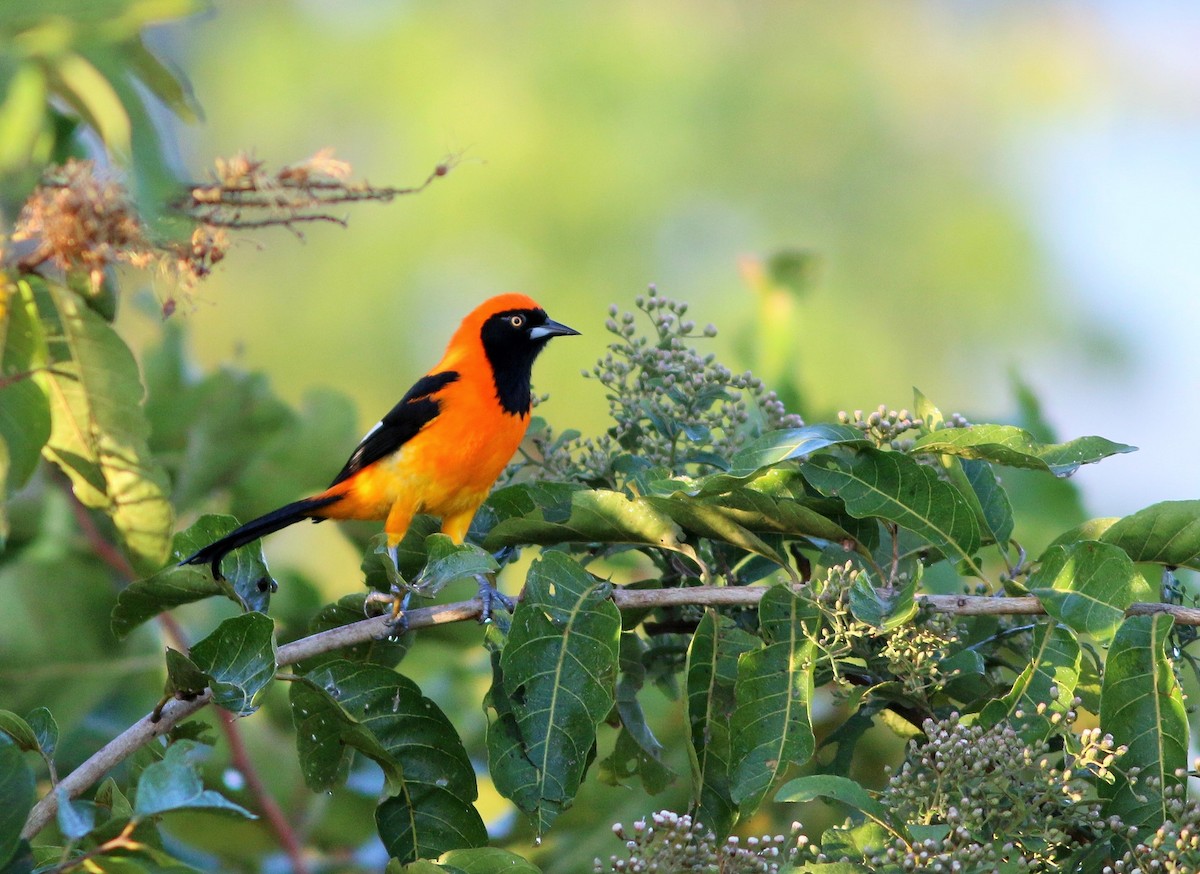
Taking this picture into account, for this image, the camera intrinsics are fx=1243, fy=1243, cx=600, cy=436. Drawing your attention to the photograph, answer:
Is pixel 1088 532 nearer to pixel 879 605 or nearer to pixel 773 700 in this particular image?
pixel 879 605

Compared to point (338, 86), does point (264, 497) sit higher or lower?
lower

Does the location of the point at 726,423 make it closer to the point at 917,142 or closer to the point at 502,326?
the point at 502,326

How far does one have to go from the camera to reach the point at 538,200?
13914 millimetres

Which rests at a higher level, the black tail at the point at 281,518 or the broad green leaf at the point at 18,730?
the black tail at the point at 281,518

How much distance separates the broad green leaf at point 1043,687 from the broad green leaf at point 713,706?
0.48 meters

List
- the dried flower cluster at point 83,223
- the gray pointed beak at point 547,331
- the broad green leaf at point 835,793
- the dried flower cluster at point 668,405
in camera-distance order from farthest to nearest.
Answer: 1. the gray pointed beak at point 547,331
2. the dried flower cluster at point 668,405
3. the dried flower cluster at point 83,223
4. the broad green leaf at point 835,793

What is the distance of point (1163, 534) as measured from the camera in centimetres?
236

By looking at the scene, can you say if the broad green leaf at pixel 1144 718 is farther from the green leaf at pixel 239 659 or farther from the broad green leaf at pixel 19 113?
the broad green leaf at pixel 19 113

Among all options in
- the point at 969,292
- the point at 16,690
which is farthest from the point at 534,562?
the point at 969,292

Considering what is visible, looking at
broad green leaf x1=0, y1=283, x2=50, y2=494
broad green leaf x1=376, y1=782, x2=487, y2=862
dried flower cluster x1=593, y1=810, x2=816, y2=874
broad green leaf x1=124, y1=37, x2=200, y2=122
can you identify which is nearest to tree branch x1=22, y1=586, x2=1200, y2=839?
broad green leaf x1=376, y1=782, x2=487, y2=862

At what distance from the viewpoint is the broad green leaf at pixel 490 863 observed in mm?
2221

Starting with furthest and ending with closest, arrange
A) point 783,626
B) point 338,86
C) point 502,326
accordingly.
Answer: point 338,86
point 502,326
point 783,626

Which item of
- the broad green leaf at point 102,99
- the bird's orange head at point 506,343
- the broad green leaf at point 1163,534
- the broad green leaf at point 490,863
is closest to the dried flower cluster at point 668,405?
the broad green leaf at point 1163,534

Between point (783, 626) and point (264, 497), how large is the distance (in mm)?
2638
